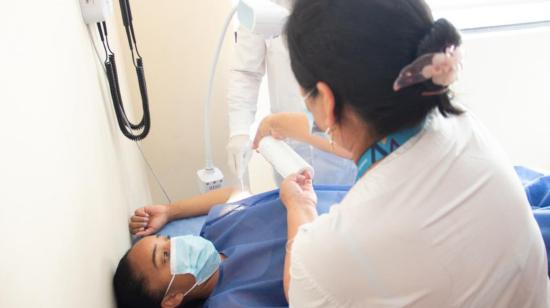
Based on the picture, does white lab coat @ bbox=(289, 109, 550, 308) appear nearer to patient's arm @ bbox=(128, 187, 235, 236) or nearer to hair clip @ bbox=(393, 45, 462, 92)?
hair clip @ bbox=(393, 45, 462, 92)

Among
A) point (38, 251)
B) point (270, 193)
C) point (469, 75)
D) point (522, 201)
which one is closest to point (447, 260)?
point (522, 201)

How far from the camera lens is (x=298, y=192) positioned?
1330 millimetres

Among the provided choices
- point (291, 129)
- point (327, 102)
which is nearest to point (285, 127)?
point (291, 129)

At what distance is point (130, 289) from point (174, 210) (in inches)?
21.2

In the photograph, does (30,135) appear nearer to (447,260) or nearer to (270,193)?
A: (447,260)

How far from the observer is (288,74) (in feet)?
5.18

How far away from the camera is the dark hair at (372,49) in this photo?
61cm

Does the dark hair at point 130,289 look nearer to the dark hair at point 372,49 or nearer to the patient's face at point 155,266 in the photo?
the patient's face at point 155,266

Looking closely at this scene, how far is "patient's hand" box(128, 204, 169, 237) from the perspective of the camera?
154 centimetres

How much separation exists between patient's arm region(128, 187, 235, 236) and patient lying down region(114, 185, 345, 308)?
0.09ft

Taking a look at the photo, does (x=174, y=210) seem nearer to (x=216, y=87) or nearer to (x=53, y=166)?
(x=216, y=87)

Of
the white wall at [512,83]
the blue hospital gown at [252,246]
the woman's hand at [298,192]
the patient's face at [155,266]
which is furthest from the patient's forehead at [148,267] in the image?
the white wall at [512,83]

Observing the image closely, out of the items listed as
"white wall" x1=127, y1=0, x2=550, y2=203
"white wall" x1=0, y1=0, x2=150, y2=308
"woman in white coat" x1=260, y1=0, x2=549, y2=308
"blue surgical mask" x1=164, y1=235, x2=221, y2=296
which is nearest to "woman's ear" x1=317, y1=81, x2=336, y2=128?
"woman in white coat" x1=260, y1=0, x2=549, y2=308

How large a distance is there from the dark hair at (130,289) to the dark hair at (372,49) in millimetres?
828
